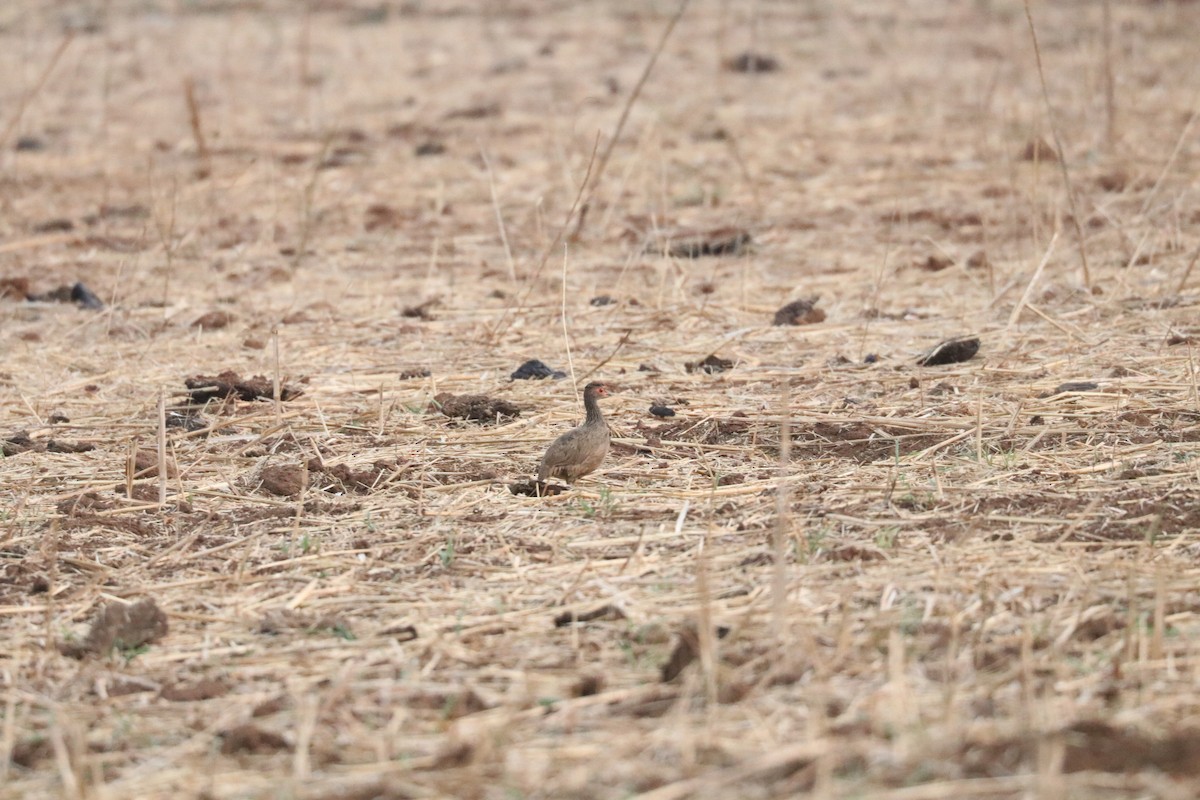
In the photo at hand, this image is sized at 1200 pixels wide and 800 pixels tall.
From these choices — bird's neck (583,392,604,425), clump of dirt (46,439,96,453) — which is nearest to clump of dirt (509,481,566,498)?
bird's neck (583,392,604,425)

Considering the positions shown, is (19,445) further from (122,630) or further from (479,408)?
(122,630)

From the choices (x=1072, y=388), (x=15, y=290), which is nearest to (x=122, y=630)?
(x=1072, y=388)

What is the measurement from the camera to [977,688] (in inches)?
119

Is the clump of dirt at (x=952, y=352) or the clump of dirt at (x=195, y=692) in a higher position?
the clump of dirt at (x=195, y=692)

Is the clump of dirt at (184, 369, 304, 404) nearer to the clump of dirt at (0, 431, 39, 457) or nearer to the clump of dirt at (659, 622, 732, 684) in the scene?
the clump of dirt at (0, 431, 39, 457)

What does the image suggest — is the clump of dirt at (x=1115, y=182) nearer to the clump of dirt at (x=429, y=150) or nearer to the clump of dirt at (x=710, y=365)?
the clump of dirt at (x=710, y=365)

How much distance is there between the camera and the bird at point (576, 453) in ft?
14.4

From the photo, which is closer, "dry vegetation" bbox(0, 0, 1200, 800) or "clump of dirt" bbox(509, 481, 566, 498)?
"dry vegetation" bbox(0, 0, 1200, 800)

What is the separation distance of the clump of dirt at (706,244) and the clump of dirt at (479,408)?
2.68 m

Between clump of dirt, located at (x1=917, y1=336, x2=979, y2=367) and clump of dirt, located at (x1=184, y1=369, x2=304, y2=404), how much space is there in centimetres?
230

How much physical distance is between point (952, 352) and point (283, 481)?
2557 millimetres

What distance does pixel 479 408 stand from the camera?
5285mm

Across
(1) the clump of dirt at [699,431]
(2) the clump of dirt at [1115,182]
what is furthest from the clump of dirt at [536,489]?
(2) the clump of dirt at [1115,182]

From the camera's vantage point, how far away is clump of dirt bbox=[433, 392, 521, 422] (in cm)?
528
